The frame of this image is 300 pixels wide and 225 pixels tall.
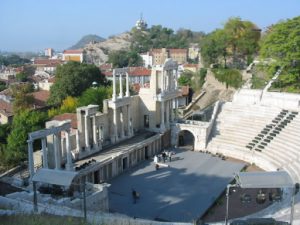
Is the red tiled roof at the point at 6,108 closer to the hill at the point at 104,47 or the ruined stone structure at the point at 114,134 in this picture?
the ruined stone structure at the point at 114,134

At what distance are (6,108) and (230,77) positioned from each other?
2852cm

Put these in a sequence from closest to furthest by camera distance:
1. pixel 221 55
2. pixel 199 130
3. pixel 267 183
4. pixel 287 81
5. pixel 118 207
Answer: pixel 267 183
pixel 118 207
pixel 199 130
pixel 287 81
pixel 221 55

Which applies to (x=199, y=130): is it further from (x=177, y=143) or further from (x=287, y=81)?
(x=287, y=81)

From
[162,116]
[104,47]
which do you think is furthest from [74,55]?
[162,116]

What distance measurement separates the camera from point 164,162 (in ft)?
94.6

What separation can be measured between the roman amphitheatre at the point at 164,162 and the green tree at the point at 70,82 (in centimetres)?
1729

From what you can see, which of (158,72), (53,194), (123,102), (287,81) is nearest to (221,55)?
(287,81)

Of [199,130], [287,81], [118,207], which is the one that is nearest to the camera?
[118,207]

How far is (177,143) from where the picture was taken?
3397cm

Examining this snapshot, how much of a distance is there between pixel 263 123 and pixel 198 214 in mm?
13867

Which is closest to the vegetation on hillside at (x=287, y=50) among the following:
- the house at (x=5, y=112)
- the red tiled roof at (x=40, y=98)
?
the house at (x=5, y=112)

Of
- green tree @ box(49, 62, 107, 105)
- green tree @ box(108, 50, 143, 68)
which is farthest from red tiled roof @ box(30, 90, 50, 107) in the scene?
green tree @ box(108, 50, 143, 68)

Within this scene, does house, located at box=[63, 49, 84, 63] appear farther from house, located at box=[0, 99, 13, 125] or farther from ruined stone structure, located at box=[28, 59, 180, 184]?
ruined stone structure, located at box=[28, 59, 180, 184]

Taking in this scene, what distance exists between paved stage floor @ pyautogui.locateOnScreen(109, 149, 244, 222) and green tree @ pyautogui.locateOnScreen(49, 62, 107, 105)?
2235cm
